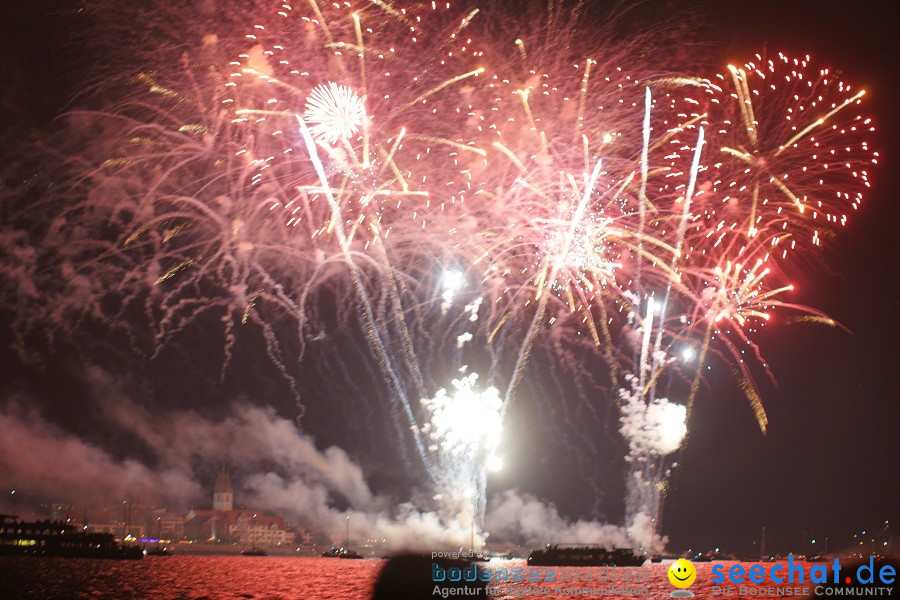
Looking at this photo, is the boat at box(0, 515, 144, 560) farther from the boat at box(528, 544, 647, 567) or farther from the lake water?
the boat at box(528, 544, 647, 567)

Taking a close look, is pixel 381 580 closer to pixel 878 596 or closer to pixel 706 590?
pixel 878 596

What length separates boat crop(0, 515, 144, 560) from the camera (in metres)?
115

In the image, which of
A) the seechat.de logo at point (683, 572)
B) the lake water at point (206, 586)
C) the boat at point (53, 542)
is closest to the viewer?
the seechat.de logo at point (683, 572)

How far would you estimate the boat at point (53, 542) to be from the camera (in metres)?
115

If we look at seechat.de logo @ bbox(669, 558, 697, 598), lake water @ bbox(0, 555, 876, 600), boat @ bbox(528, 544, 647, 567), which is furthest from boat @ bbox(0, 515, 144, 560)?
seechat.de logo @ bbox(669, 558, 697, 598)

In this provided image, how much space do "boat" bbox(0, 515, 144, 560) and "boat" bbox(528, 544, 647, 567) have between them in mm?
56422

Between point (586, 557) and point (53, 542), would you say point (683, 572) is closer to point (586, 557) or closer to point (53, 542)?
point (586, 557)

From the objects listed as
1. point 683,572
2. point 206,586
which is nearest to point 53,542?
point 206,586

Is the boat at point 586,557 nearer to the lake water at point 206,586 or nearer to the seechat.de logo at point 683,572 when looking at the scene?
the lake water at point 206,586

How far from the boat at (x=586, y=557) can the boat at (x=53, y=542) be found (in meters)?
56.4

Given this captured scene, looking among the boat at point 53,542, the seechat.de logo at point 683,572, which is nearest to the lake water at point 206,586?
the seechat.de logo at point 683,572

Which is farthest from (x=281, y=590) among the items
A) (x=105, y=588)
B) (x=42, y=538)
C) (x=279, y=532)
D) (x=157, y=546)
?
(x=279, y=532)

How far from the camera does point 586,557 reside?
116562mm

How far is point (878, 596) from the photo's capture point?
149 ft
